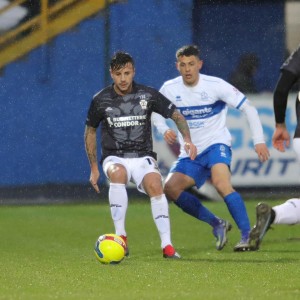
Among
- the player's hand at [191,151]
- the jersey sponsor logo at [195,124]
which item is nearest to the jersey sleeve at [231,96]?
the jersey sponsor logo at [195,124]

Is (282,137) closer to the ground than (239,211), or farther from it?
farther from it

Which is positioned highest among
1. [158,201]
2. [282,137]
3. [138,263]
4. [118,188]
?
[282,137]

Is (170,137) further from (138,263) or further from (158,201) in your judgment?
(138,263)

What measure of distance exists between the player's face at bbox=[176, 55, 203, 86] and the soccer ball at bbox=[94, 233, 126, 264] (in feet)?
6.13

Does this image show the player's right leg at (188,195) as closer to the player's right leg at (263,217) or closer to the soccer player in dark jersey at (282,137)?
the soccer player in dark jersey at (282,137)

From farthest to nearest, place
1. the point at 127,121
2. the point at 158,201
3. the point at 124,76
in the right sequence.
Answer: the point at 127,121
the point at 124,76
the point at 158,201

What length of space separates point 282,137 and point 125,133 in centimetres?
186

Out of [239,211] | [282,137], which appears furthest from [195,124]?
[282,137]

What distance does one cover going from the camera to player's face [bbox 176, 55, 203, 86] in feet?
34.4

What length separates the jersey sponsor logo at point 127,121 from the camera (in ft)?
32.6

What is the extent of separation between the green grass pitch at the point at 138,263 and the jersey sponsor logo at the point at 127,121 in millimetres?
977

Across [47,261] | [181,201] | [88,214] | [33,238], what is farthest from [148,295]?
[88,214]

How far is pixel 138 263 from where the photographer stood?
9.32 metres

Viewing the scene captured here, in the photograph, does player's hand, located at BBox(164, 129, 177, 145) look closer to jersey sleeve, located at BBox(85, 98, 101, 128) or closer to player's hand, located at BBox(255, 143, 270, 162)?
jersey sleeve, located at BBox(85, 98, 101, 128)
